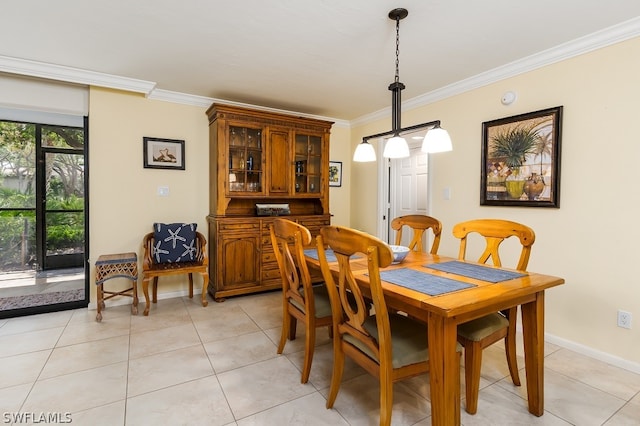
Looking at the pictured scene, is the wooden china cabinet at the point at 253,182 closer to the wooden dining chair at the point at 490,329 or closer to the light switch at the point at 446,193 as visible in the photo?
the light switch at the point at 446,193

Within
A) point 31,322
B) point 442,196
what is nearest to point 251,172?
point 442,196

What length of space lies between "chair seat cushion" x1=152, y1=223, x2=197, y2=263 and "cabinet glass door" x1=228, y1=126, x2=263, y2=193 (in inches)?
26.0

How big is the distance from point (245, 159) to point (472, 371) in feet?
9.73

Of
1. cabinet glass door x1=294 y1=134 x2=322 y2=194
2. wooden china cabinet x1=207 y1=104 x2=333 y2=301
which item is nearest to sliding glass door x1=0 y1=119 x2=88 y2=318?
wooden china cabinet x1=207 y1=104 x2=333 y2=301

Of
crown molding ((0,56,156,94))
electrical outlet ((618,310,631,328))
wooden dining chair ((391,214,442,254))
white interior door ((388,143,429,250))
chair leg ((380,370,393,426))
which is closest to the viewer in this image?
chair leg ((380,370,393,426))

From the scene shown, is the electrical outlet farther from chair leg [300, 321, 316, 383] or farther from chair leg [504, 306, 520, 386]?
chair leg [300, 321, 316, 383]

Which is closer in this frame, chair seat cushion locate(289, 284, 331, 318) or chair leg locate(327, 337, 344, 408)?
chair leg locate(327, 337, 344, 408)

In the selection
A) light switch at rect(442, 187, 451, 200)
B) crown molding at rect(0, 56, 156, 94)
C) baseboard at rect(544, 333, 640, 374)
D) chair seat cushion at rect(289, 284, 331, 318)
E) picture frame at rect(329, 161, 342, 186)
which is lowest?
baseboard at rect(544, 333, 640, 374)

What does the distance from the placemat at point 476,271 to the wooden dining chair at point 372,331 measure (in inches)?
15.4

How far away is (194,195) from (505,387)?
11.1 feet

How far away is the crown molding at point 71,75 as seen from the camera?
2.67 meters

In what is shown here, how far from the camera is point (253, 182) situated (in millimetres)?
3709

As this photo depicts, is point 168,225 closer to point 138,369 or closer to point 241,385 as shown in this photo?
point 138,369

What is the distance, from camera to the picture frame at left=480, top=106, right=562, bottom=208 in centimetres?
249
